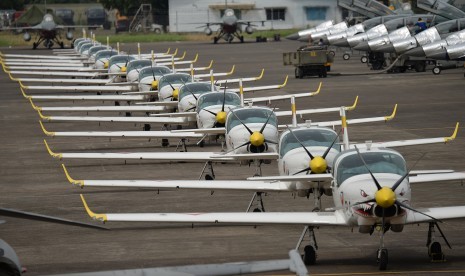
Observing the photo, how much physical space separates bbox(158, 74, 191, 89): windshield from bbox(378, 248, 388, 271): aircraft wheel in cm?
2431

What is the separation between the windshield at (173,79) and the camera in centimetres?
4150

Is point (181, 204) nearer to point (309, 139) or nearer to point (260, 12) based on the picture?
point (309, 139)

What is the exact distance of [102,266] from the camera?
18.7 metres

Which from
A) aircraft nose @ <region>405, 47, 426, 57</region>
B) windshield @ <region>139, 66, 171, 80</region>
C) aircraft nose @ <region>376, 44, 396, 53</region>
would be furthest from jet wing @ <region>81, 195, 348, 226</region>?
aircraft nose @ <region>376, 44, 396, 53</region>

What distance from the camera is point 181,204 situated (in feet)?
82.7

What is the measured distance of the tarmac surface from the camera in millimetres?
19141

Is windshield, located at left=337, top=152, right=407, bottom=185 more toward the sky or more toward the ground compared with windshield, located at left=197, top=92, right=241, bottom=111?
more toward the sky

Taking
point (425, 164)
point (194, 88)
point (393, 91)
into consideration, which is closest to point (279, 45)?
point (393, 91)

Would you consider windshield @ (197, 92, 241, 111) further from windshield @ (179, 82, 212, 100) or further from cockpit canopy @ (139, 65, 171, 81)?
cockpit canopy @ (139, 65, 171, 81)

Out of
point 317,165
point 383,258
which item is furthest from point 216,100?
point 383,258

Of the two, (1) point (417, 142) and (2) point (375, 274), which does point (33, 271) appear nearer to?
(2) point (375, 274)

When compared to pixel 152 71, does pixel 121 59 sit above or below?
below

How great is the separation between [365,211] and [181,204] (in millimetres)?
8594

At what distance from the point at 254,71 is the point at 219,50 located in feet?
88.3
